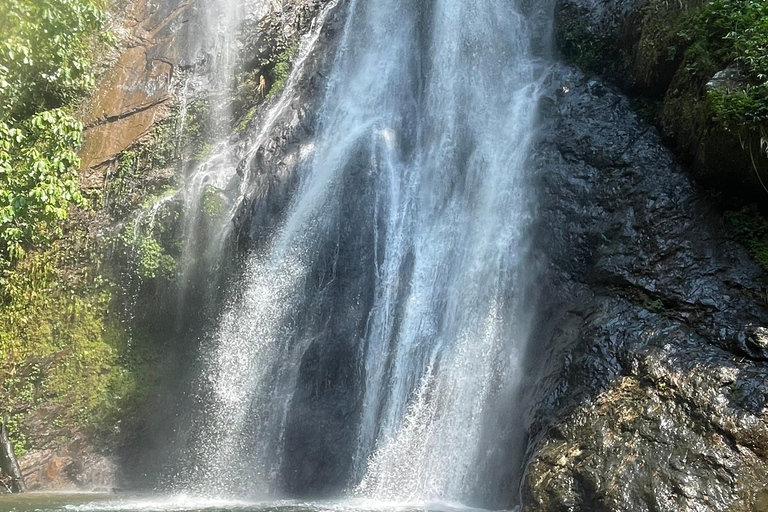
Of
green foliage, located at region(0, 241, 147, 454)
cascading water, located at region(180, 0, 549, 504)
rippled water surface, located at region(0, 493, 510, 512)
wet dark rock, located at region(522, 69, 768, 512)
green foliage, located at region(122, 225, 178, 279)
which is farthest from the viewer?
green foliage, located at region(122, 225, 178, 279)

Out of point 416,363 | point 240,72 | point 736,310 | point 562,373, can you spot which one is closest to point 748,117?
point 736,310

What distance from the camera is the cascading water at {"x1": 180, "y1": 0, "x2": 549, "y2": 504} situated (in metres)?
9.23

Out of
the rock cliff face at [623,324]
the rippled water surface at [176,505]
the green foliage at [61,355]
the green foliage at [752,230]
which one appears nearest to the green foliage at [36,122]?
the green foliage at [61,355]

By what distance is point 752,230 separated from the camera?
7805mm

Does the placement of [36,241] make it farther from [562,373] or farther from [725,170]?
[725,170]

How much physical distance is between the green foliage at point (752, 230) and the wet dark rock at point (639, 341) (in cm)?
16

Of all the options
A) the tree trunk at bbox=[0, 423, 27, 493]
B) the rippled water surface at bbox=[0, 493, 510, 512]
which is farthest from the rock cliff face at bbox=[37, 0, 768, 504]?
the rippled water surface at bbox=[0, 493, 510, 512]

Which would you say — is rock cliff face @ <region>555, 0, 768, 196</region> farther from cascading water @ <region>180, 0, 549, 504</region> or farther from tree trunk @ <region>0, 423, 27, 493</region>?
tree trunk @ <region>0, 423, 27, 493</region>

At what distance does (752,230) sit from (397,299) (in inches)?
214

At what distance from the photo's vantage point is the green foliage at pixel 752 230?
24.7ft

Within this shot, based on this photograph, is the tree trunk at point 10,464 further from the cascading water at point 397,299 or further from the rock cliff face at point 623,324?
the cascading water at point 397,299

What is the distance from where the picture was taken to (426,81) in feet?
44.9

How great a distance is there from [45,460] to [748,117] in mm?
12956

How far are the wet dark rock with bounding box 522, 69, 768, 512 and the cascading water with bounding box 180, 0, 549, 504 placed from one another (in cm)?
84
